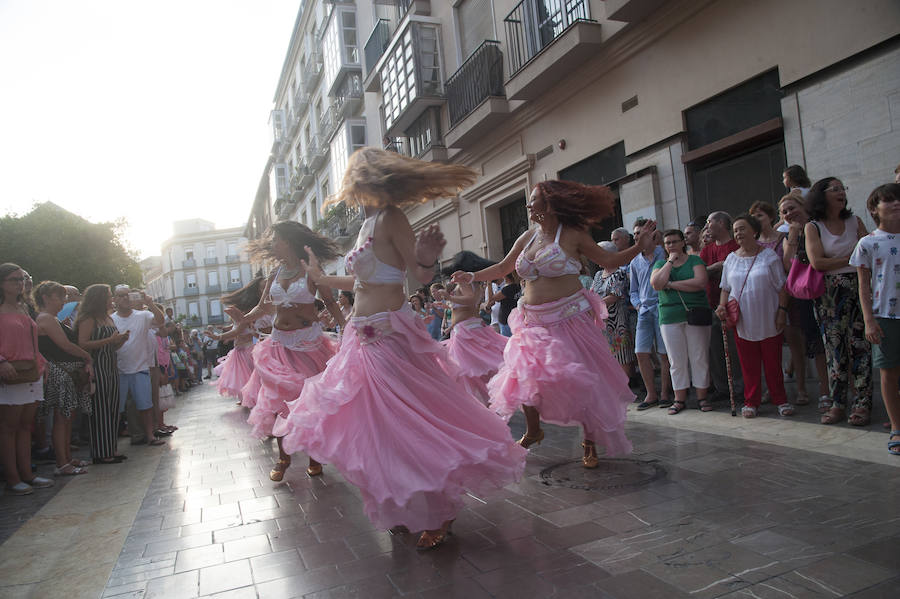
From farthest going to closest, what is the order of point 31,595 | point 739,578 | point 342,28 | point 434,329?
point 342,28 → point 434,329 → point 31,595 → point 739,578

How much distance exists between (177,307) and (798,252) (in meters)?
86.3

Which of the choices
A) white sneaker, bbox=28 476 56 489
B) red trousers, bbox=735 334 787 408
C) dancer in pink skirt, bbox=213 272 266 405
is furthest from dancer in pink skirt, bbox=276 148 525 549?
dancer in pink skirt, bbox=213 272 266 405

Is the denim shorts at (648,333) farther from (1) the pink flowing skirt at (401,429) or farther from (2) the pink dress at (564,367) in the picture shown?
(1) the pink flowing skirt at (401,429)

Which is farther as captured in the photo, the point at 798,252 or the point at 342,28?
the point at 342,28

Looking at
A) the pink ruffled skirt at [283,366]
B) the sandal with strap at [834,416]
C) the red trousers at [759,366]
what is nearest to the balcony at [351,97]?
the pink ruffled skirt at [283,366]

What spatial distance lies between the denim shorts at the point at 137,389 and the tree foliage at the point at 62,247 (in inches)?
1258

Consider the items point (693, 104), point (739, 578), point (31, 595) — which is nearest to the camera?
point (739, 578)

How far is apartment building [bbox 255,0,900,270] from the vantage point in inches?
265

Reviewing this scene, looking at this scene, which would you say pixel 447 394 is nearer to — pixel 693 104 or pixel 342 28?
pixel 693 104

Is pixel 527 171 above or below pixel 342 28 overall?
below

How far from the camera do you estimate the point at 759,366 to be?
243 inches

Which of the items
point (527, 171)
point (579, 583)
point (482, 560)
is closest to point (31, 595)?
point (482, 560)

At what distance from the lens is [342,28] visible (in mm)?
26625

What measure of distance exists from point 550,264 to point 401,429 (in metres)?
1.97
